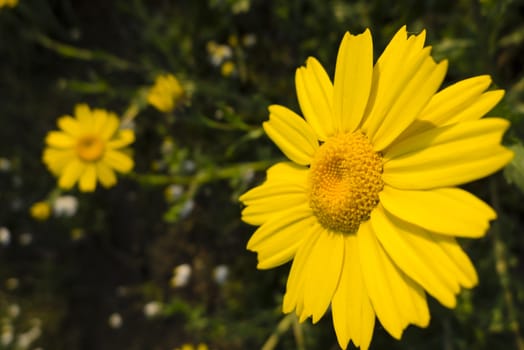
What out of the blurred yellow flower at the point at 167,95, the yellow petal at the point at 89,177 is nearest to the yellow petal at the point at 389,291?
the blurred yellow flower at the point at 167,95

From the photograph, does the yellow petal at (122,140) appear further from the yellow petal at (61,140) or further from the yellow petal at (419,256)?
the yellow petal at (419,256)

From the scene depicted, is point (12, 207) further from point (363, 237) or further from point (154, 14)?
point (363, 237)

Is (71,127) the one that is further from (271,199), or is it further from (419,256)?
(419,256)

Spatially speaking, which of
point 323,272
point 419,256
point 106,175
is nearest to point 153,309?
point 106,175

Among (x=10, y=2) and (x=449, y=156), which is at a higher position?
(x=10, y=2)

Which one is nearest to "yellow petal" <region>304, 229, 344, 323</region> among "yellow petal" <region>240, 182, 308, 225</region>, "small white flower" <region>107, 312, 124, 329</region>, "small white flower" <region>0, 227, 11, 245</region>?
"yellow petal" <region>240, 182, 308, 225</region>

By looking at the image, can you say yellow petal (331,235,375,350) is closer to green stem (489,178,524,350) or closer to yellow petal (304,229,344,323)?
yellow petal (304,229,344,323)
